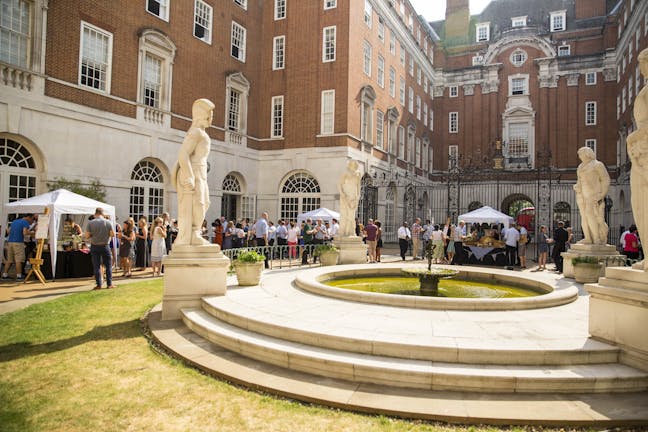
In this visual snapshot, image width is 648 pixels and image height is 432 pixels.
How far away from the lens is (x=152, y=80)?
61.9 feet

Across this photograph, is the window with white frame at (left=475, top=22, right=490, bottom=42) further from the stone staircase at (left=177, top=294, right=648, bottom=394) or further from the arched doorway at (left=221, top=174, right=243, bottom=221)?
the stone staircase at (left=177, top=294, right=648, bottom=394)

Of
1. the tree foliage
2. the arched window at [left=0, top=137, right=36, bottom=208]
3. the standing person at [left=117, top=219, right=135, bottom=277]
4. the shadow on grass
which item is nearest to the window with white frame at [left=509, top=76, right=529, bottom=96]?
the tree foliage

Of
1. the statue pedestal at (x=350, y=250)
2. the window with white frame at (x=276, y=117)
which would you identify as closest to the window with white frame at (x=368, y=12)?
the window with white frame at (x=276, y=117)

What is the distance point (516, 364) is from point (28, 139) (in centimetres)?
1616

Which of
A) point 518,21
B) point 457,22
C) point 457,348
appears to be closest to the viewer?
point 457,348

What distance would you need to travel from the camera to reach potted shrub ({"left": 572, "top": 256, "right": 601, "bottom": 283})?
33.4ft

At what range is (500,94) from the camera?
40.3 meters

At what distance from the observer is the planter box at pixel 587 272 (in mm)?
10172

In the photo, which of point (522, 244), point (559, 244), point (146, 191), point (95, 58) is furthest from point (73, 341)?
point (522, 244)

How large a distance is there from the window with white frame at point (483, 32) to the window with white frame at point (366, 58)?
23.2 m

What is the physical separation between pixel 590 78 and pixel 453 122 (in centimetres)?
1236

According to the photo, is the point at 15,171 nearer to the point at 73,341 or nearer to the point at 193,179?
the point at 193,179

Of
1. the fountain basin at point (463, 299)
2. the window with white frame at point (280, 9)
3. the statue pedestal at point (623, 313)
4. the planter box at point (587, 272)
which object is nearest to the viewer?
the statue pedestal at point (623, 313)

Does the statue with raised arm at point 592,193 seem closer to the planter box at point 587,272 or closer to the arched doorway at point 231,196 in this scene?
the planter box at point 587,272
